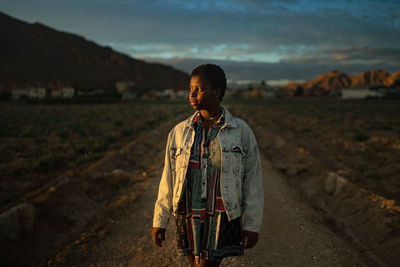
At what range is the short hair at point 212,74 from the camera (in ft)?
6.95

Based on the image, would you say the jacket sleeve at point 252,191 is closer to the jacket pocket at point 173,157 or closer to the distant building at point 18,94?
the jacket pocket at point 173,157

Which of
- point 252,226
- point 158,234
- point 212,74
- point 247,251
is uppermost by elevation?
point 212,74

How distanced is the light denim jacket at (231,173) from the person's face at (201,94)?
14 centimetres

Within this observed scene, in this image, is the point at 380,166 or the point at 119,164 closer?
the point at 380,166

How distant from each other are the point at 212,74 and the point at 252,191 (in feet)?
2.95

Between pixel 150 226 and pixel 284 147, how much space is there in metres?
7.87

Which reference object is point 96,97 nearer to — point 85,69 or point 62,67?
point 62,67

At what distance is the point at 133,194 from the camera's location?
622 cm

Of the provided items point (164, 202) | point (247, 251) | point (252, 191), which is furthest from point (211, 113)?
point (247, 251)

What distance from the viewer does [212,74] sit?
2125 millimetres

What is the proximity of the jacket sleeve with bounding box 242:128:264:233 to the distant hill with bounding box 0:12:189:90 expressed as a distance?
92.8 m

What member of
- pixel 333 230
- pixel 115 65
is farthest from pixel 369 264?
pixel 115 65

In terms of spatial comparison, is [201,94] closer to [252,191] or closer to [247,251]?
[252,191]

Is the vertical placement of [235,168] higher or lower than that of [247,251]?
higher
